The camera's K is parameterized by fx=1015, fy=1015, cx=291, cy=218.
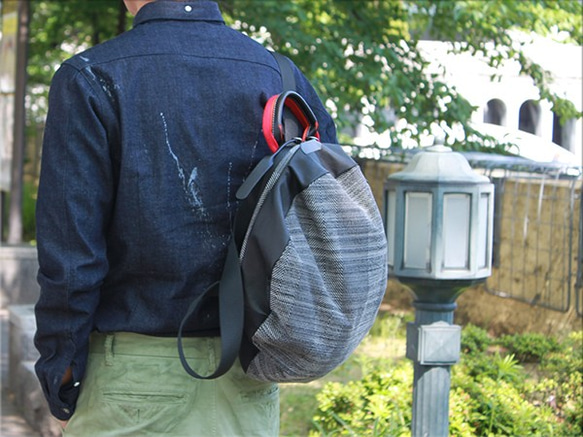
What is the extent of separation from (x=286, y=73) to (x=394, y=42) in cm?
501

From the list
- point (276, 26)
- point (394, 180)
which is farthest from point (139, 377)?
point (276, 26)

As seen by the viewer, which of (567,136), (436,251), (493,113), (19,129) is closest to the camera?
(436,251)

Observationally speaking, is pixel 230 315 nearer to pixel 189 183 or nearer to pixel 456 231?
Answer: pixel 189 183

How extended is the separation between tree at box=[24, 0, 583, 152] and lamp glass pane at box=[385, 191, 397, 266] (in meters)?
2.75

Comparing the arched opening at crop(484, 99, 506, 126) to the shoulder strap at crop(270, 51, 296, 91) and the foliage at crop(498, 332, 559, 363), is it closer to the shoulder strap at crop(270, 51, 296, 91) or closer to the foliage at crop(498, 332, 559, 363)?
the foliage at crop(498, 332, 559, 363)

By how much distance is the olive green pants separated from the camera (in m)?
2.30

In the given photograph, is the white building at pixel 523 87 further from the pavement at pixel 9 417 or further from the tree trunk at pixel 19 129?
the tree trunk at pixel 19 129

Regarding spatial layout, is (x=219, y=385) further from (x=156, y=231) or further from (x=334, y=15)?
(x=334, y=15)

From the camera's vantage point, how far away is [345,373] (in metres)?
6.25

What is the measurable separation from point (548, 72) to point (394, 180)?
4253 millimetres

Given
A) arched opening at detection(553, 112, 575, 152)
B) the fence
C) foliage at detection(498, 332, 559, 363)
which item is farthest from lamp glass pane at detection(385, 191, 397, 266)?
arched opening at detection(553, 112, 575, 152)

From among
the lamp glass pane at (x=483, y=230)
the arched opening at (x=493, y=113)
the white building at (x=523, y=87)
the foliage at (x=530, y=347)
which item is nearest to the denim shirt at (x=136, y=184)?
the lamp glass pane at (x=483, y=230)

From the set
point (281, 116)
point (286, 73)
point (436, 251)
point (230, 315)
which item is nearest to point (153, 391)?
point (230, 315)

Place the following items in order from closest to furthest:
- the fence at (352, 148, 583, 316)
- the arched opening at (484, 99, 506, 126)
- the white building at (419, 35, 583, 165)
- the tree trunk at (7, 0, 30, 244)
Answer: the fence at (352, 148, 583, 316)
the white building at (419, 35, 583, 165)
the tree trunk at (7, 0, 30, 244)
the arched opening at (484, 99, 506, 126)
